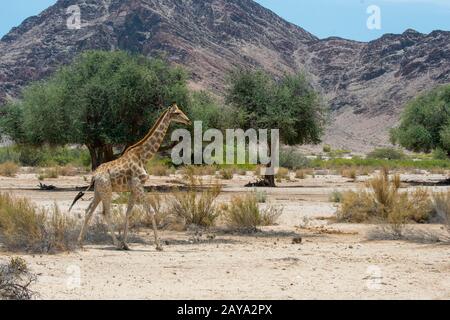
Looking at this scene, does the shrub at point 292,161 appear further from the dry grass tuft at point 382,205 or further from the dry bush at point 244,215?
the dry bush at point 244,215

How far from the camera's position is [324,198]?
2762 cm

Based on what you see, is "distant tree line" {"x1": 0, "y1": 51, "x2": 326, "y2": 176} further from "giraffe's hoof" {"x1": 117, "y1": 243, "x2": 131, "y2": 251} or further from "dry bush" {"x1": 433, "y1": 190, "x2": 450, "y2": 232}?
"giraffe's hoof" {"x1": 117, "y1": 243, "x2": 131, "y2": 251}

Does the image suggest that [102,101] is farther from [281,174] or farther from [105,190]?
[281,174]

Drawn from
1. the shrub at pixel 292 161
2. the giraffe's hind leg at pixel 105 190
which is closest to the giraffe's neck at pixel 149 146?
the giraffe's hind leg at pixel 105 190

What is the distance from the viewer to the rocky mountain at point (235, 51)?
116 m

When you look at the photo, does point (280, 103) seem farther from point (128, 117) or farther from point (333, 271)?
point (333, 271)

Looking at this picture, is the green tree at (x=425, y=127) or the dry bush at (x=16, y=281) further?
the green tree at (x=425, y=127)

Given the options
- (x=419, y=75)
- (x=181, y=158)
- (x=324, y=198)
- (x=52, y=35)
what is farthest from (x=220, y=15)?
(x=324, y=198)

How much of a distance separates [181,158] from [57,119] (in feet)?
27.1

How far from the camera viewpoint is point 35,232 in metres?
13.2

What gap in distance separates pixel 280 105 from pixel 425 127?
1373 centimetres

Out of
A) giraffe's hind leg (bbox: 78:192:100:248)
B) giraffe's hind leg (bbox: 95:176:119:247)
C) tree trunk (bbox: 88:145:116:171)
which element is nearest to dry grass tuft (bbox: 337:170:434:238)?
giraffe's hind leg (bbox: 95:176:119:247)

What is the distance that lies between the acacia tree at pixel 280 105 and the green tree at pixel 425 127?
8.22 metres

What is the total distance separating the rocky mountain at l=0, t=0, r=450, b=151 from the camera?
116438 millimetres
